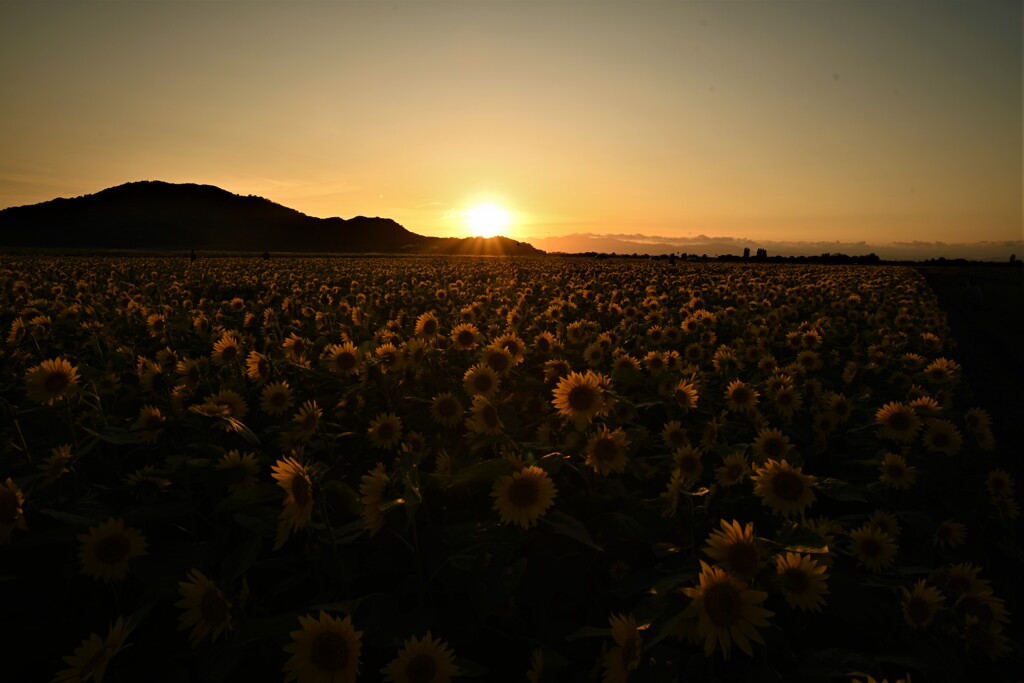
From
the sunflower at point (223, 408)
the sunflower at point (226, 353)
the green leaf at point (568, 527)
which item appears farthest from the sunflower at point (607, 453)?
the sunflower at point (226, 353)

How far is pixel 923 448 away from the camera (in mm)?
4426

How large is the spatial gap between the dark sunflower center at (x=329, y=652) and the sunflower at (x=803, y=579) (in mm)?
1616

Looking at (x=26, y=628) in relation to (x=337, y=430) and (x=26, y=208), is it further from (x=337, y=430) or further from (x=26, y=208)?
(x=26, y=208)

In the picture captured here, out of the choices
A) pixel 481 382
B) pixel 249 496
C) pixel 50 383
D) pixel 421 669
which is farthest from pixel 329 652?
pixel 50 383

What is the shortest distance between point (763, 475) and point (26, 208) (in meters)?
259

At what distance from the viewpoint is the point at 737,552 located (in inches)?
71.9

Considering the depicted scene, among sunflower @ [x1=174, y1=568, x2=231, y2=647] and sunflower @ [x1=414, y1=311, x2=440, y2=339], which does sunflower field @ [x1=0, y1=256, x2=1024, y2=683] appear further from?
sunflower @ [x1=414, y1=311, x2=440, y2=339]

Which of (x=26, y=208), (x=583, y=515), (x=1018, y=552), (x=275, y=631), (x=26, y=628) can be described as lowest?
(x=1018, y=552)

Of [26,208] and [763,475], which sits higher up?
[26,208]

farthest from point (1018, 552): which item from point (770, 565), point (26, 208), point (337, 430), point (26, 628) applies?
point (26, 208)

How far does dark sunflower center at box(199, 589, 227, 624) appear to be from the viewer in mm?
1944

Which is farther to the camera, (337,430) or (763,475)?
(337,430)

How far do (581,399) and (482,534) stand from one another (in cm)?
132

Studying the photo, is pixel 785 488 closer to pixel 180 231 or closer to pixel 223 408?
pixel 223 408
